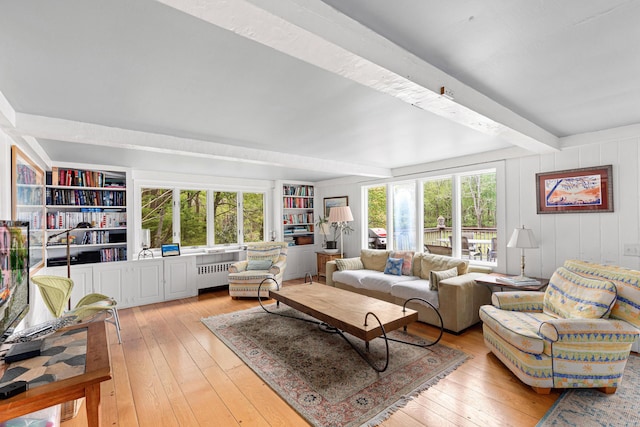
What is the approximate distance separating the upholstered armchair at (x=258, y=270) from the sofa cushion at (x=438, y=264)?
219 centimetres

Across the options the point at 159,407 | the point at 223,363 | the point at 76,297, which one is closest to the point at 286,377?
the point at 223,363

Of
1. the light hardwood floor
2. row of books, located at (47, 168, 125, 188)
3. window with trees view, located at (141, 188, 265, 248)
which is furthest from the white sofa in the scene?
row of books, located at (47, 168, 125, 188)

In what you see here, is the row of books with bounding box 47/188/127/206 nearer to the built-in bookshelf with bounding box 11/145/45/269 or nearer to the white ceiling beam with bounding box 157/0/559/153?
the built-in bookshelf with bounding box 11/145/45/269

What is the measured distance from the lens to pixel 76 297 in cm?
419

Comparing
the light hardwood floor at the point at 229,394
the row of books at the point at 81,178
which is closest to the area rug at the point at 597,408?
the light hardwood floor at the point at 229,394

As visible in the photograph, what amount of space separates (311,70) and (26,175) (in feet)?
10.0

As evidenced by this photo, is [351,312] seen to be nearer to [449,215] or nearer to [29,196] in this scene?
[449,215]

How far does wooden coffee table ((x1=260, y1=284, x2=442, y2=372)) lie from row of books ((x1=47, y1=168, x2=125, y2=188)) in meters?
3.20

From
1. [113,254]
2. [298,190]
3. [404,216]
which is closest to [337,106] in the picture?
[404,216]

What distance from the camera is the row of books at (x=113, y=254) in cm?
451

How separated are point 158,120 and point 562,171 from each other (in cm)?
425

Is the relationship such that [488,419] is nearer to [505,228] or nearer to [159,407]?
[159,407]

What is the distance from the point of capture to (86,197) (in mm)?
4457

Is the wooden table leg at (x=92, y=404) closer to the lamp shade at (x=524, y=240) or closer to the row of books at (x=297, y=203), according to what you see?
the lamp shade at (x=524, y=240)
